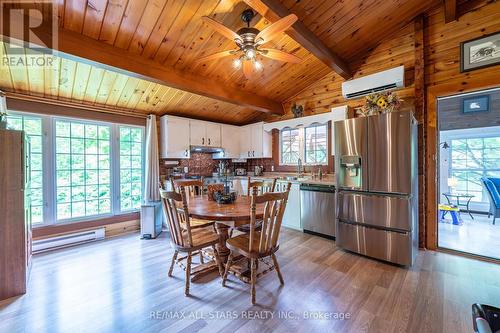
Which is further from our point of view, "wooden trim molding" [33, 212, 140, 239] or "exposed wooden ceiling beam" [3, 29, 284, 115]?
"wooden trim molding" [33, 212, 140, 239]

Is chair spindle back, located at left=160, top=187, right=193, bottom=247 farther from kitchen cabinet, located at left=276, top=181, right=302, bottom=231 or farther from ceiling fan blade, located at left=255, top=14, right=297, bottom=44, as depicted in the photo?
kitchen cabinet, located at left=276, top=181, right=302, bottom=231

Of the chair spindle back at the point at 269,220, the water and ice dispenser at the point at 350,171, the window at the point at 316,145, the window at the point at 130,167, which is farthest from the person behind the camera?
the window at the point at 316,145

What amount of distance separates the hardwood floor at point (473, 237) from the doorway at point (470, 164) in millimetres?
14

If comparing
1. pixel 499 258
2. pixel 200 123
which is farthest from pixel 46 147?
pixel 499 258

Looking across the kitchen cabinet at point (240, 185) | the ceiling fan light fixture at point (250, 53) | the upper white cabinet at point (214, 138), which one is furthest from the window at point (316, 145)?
the ceiling fan light fixture at point (250, 53)

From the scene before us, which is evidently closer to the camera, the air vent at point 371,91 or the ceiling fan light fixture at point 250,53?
the ceiling fan light fixture at point 250,53

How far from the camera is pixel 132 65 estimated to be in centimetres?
263

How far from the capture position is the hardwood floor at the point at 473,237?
116 inches

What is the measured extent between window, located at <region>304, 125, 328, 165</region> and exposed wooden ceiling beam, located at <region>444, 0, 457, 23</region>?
2.25 metres

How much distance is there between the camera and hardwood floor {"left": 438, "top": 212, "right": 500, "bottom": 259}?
2.96 m

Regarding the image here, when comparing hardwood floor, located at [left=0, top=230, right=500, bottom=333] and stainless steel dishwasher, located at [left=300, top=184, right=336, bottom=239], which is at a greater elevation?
stainless steel dishwasher, located at [left=300, top=184, right=336, bottom=239]

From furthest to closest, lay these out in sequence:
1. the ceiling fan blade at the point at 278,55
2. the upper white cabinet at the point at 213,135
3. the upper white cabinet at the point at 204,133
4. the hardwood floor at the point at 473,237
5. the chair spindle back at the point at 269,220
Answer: the upper white cabinet at the point at 213,135 → the upper white cabinet at the point at 204,133 → the hardwood floor at the point at 473,237 → the ceiling fan blade at the point at 278,55 → the chair spindle back at the point at 269,220

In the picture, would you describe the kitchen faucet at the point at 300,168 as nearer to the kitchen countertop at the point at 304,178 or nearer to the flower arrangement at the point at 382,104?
the kitchen countertop at the point at 304,178

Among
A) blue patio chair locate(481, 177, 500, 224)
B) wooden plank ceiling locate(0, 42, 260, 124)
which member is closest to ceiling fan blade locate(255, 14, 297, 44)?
wooden plank ceiling locate(0, 42, 260, 124)
